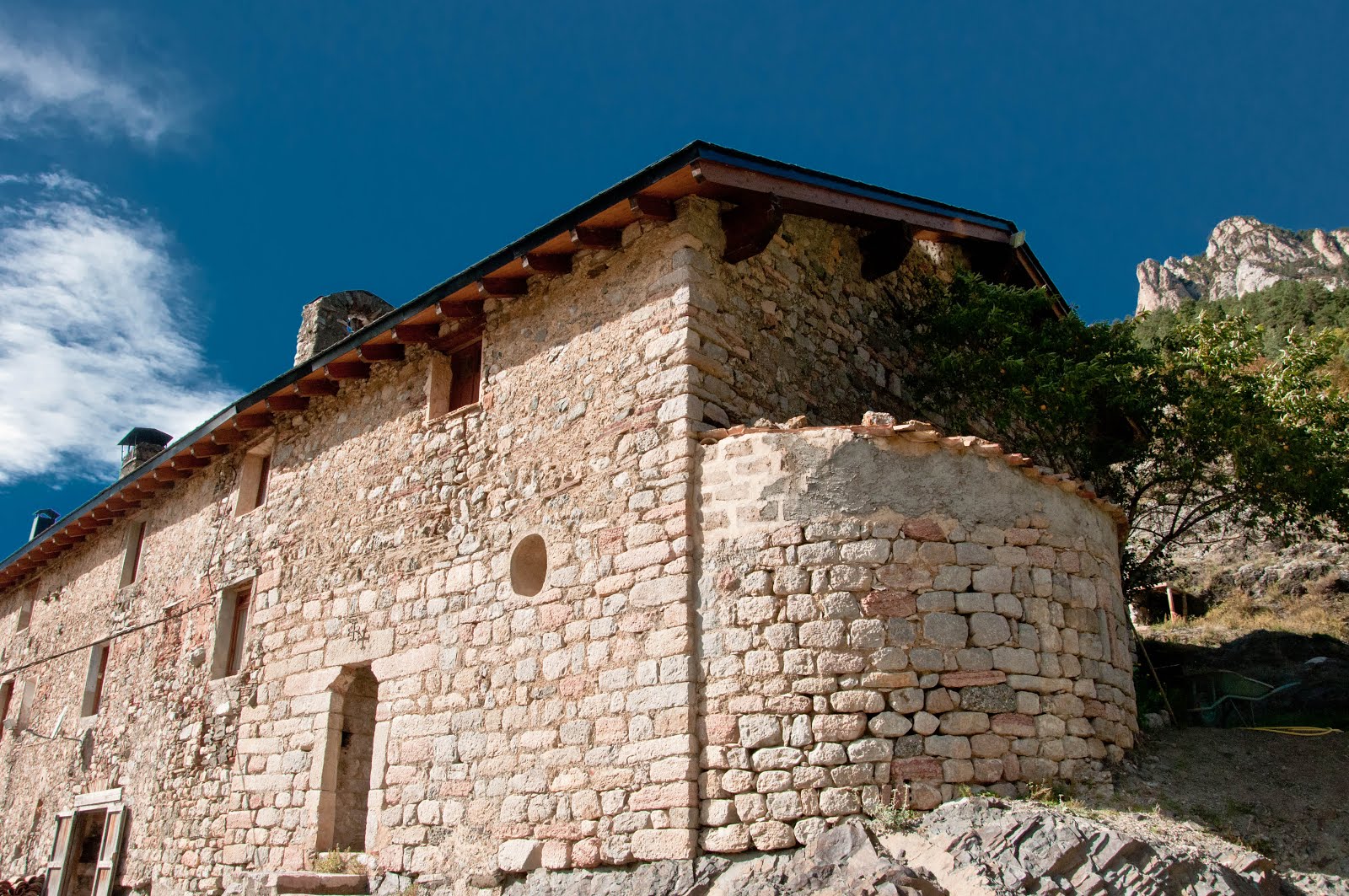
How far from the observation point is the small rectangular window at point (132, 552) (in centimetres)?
1421

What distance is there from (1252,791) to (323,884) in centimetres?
721

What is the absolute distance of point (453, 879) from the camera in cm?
804

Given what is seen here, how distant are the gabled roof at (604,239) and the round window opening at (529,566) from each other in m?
2.38

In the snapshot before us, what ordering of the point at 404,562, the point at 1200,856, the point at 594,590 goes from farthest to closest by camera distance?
1. the point at 404,562
2. the point at 594,590
3. the point at 1200,856

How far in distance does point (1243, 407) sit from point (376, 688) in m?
9.20

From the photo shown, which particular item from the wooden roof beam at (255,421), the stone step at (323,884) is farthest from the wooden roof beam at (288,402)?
the stone step at (323,884)

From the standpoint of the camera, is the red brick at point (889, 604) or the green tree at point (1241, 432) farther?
the green tree at point (1241, 432)

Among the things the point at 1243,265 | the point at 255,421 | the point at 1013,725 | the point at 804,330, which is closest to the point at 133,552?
the point at 255,421

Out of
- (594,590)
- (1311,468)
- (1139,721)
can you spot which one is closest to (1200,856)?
(1139,721)

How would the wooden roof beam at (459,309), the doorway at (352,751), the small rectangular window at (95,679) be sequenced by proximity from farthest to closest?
the small rectangular window at (95,679)
the wooden roof beam at (459,309)
the doorway at (352,751)

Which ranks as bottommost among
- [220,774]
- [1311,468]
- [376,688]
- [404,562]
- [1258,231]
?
[220,774]

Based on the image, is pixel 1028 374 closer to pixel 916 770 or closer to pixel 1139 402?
pixel 1139 402

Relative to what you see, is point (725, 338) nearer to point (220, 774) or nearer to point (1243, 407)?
point (1243, 407)

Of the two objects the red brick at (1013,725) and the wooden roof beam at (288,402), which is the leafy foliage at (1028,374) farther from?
the wooden roof beam at (288,402)
